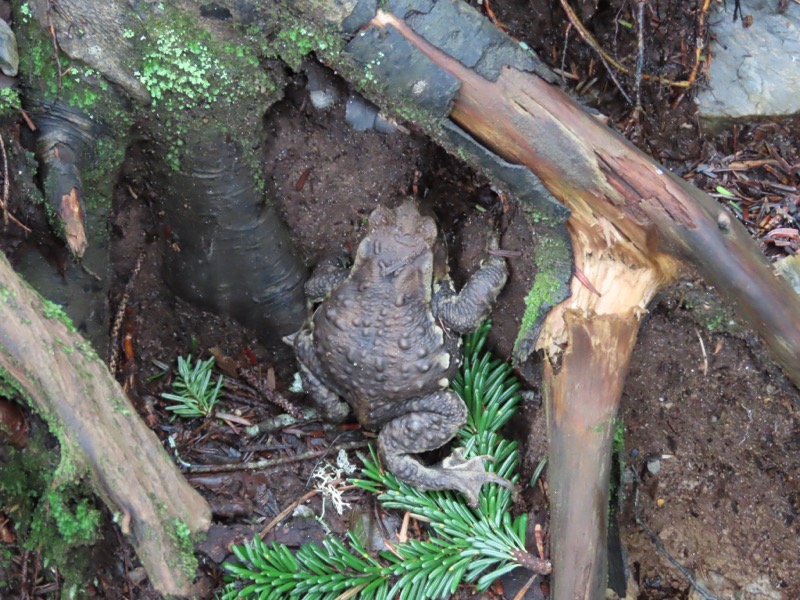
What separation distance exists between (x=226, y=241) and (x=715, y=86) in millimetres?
3031

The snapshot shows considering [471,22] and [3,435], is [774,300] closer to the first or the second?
[471,22]

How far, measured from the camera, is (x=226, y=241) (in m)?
3.79

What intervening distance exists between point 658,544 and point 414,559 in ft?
5.10

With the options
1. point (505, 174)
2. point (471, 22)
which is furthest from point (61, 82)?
point (505, 174)

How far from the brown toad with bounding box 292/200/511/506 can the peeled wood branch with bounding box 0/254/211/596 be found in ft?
4.11

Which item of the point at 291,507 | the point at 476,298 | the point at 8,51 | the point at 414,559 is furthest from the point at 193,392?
the point at 8,51

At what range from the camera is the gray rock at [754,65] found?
3842 millimetres

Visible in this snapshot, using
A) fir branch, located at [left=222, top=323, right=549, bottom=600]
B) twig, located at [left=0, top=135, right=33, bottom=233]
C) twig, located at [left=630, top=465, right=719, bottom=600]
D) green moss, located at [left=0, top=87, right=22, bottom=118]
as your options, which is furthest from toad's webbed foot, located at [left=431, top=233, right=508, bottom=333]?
green moss, located at [left=0, top=87, right=22, bottom=118]

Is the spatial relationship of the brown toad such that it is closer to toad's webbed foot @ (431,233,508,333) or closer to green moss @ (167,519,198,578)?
toad's webbed foot @ (431,233,508,333)

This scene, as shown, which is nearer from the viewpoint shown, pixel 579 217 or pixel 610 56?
pixel 579 217

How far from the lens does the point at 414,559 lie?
10.2 feet

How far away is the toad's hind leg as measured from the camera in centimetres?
337

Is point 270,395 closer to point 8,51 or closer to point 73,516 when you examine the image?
point 73,516

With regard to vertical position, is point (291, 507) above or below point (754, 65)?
below
